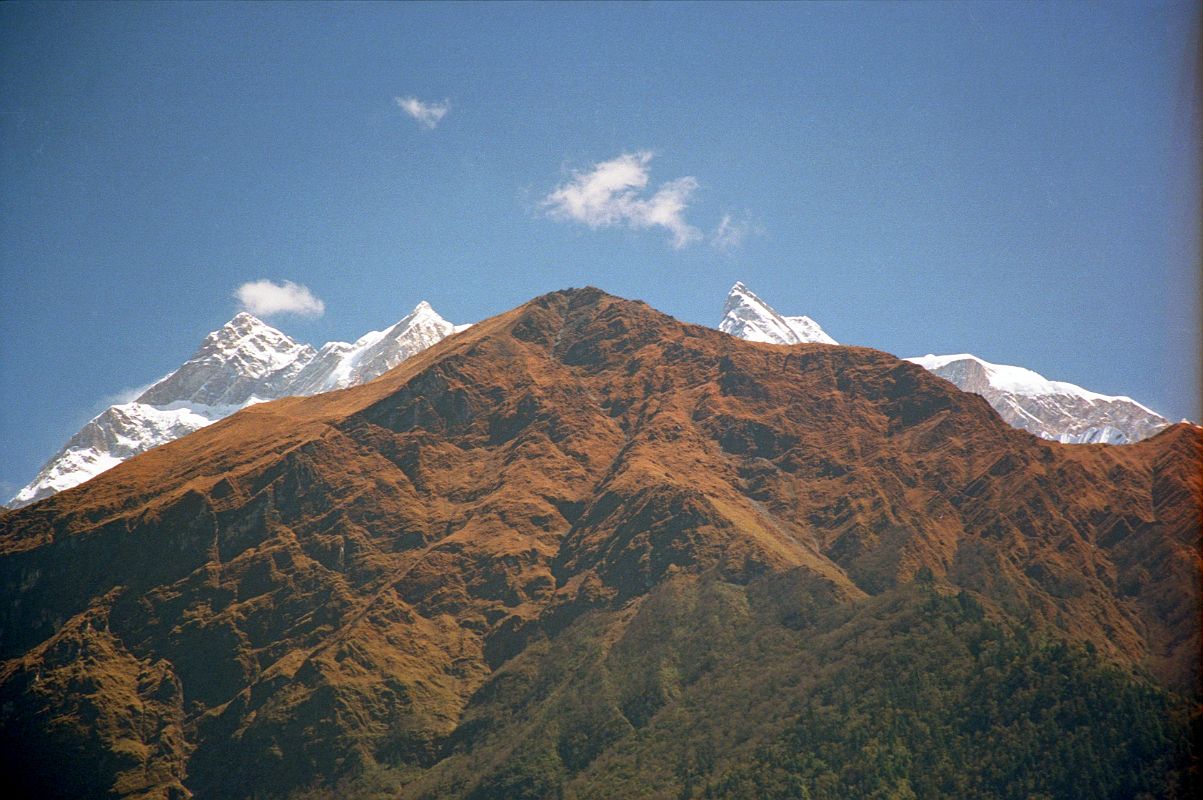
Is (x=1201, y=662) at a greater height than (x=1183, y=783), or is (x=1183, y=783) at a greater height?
(x=1201, y=662)

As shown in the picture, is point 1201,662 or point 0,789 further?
point 1201,662

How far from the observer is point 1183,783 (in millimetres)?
197250

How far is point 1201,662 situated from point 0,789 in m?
160

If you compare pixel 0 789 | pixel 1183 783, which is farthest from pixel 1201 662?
pixel 0 789

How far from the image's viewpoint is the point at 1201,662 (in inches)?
7781

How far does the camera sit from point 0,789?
148m

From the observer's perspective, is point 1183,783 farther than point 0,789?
Yes

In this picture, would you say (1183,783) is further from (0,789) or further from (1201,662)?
(0,789)

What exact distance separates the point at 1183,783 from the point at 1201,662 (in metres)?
17.6

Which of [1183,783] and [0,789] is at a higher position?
[0,789]
